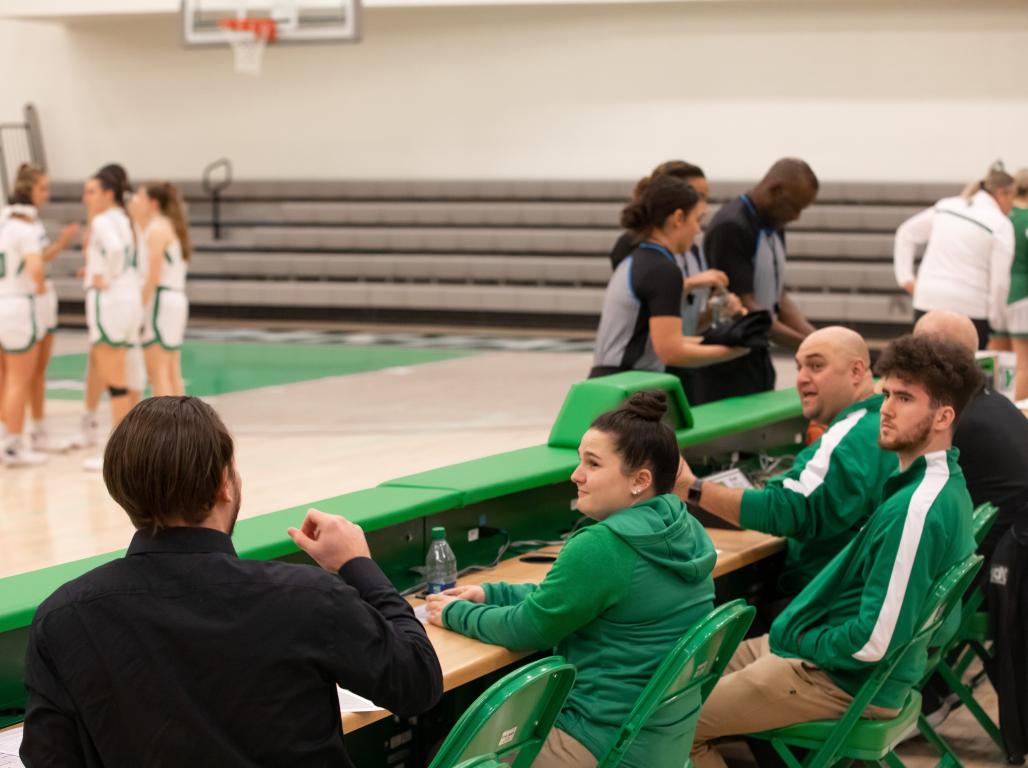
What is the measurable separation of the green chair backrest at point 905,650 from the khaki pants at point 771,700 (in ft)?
0.19

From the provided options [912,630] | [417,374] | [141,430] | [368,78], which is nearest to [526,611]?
[912,630]

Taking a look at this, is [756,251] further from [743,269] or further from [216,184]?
[216,184]

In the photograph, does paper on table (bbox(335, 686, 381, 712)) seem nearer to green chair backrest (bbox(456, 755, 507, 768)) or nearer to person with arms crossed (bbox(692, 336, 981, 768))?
green chair backrest (bbox(456, 755, 507, 768))

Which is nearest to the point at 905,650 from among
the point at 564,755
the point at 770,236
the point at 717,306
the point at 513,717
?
the point at 564,755

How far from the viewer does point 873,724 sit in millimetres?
3135

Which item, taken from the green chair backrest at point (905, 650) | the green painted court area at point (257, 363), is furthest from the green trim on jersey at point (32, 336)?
the green chair backrest at point (905, 650)

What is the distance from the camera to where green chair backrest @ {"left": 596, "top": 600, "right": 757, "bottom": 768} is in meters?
2.57

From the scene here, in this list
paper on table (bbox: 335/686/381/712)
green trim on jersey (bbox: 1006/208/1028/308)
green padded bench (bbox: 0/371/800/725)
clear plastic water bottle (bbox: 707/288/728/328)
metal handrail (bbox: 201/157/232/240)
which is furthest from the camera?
metal handrail (bbox: 201/157/232/240)

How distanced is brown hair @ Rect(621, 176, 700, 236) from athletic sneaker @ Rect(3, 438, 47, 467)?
164 inches

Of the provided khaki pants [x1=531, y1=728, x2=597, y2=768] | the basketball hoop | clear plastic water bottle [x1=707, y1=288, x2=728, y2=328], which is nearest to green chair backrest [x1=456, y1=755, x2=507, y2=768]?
khaki pants [x1=531, y1=728, x2=597, y2=768]

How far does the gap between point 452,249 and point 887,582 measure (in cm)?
1185

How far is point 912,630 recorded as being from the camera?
301cm

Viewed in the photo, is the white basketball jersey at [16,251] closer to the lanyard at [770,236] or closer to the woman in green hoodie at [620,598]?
the lanyard at [770,236]

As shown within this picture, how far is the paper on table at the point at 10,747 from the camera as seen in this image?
2.16 meters
